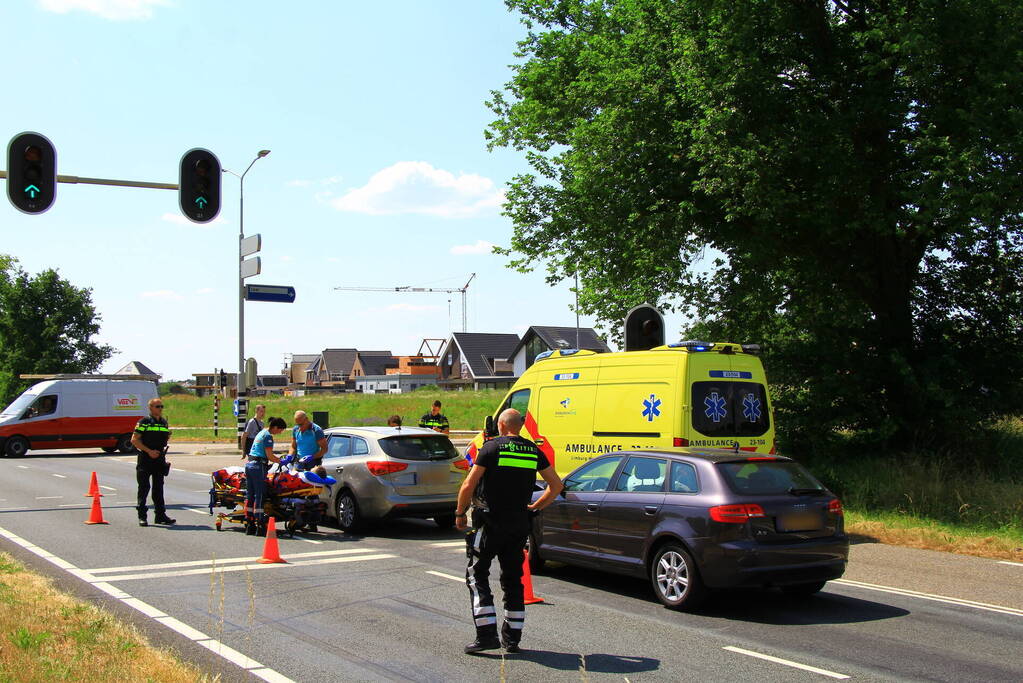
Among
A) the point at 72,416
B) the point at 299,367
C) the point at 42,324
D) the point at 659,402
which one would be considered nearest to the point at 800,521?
the point at 659,402

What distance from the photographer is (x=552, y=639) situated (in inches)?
283

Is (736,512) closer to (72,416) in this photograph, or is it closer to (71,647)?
(71,647)

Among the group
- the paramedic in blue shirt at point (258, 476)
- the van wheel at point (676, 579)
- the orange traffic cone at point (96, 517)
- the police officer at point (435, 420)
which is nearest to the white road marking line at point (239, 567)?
the paramedic in blue shirt at point (258, 476)

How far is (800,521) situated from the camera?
826cm

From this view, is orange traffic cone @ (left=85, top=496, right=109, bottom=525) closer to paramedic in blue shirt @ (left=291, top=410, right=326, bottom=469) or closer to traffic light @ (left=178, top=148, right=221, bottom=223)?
paramedic in blue shirt @ (left=291, top=410, right=326, bottom=469)

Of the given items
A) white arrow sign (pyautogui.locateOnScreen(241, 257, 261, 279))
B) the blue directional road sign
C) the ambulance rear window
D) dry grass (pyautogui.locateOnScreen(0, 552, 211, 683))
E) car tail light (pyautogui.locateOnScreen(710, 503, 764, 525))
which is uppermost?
white arrow sign (pyautogui.locateOnScreen(241, 257, 261, 279))

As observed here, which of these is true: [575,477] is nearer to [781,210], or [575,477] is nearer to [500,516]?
[500,516]

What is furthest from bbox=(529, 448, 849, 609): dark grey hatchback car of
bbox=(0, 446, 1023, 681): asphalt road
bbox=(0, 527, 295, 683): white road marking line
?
bbox=(0, 527, 295, 683): white road marking line

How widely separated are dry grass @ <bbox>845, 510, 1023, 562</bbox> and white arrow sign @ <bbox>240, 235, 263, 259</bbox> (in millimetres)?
20086

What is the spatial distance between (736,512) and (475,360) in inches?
3355

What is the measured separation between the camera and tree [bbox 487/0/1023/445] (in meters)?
15.0

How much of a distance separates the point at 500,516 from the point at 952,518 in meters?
9.83

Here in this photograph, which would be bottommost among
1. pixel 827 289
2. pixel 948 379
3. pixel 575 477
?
pixel 575 477

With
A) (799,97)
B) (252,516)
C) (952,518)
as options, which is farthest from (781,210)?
(252,516)
